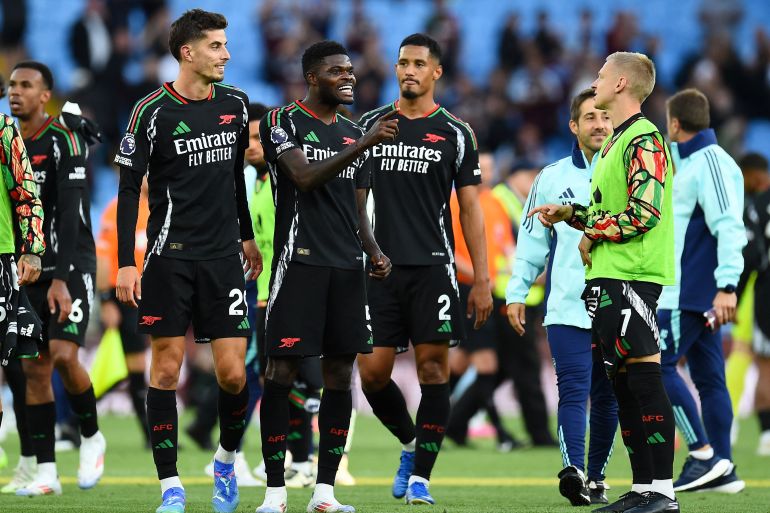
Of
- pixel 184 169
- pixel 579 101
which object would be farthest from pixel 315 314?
pixel 579 101

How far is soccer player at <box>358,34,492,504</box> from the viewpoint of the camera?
25.4 ft

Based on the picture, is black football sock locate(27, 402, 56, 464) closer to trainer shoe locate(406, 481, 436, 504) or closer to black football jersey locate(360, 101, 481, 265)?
trainer shoe locate(406, 481, 436, 504)

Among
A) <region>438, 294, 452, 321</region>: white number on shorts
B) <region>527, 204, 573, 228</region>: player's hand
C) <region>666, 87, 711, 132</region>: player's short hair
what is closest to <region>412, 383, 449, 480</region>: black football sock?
<region>438, 294, 452, 321</region>: white number on shorts

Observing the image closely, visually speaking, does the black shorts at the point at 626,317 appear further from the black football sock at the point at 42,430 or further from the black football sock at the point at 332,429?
the black football sock at the point at 42,430

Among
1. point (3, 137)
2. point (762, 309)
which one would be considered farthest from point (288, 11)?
point (3, 137)

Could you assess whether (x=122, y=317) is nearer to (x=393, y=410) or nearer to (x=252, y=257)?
(x=393, y=410)

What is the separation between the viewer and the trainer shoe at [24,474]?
28.1 ft

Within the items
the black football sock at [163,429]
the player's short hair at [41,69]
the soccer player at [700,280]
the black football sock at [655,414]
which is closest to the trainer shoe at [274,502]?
the black football sock at [163,429]

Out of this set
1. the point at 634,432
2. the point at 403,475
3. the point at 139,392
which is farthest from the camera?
the point at 139,392

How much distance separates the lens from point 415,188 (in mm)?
7789

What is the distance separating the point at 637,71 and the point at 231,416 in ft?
9.12

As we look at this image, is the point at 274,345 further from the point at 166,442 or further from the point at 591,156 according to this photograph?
the point at 591,156

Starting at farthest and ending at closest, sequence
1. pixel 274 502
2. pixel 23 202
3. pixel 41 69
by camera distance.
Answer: pixel 41 69 < pixel 23 202 < pixel 274 502

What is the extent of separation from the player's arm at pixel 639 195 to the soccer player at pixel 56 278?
3457 mm
